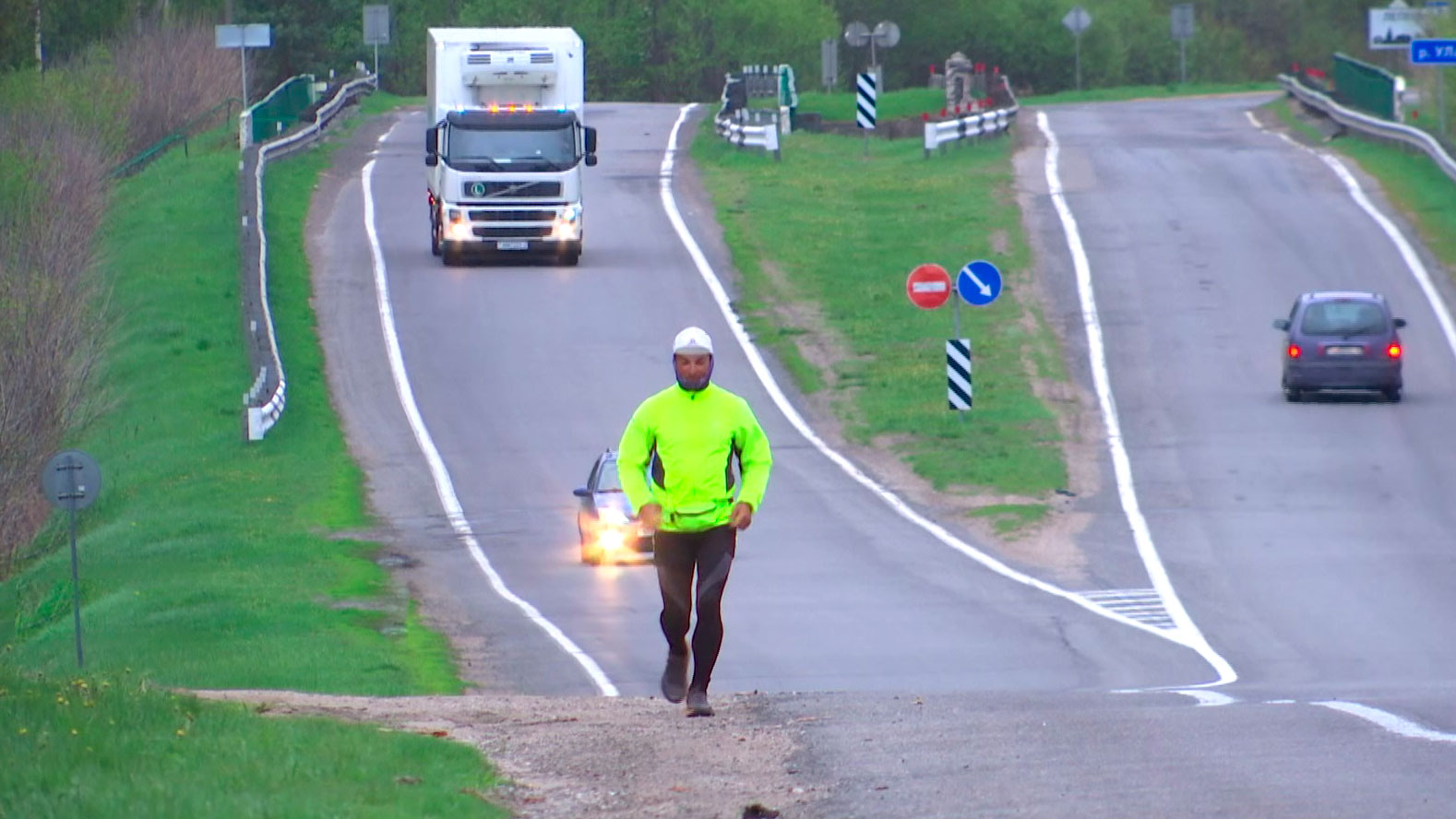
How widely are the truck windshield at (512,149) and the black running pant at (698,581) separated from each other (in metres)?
29.4

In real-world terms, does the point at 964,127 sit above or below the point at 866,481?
above

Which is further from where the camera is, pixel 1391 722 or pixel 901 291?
pixel 901 291

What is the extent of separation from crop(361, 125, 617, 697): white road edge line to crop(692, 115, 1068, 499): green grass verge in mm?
6008

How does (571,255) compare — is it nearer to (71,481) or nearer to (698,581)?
(71,481)

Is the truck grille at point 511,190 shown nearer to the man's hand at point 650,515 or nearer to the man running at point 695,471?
the man running at point 695,471

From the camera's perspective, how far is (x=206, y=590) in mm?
21875

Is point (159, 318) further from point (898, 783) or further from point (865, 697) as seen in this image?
point (898, 783)

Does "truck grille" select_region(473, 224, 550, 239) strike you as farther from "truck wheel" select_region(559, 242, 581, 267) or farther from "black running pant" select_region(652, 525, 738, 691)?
"black running pant" select_region(652, 525, 738, 691)

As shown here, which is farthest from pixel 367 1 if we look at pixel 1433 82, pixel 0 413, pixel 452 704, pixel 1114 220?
pixel 452 704

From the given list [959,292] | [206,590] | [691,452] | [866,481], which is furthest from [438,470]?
[691,452]

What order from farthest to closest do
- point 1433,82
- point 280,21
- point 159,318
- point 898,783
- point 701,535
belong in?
point 280,21 < point 1433,82 < point 159,318 < point 701,535 < point 898,783

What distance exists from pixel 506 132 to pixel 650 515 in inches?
1188

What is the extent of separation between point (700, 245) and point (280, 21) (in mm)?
53006

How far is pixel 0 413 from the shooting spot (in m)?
31.8
